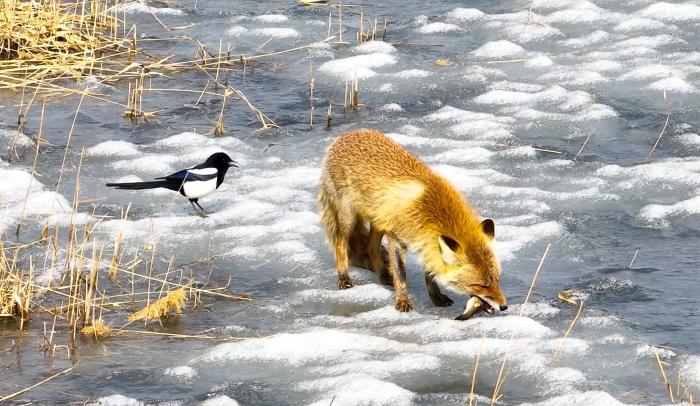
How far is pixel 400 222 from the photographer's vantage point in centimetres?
661

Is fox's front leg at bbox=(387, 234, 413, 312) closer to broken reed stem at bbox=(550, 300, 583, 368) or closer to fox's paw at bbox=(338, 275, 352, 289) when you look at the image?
fox's paw at bbox=(338, 275, 352, 289)

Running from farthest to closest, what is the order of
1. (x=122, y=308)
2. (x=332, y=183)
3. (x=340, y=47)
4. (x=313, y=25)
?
(x=313, y=25), (x=340, y=47), (x=332, y=183), (x=122, y=308)

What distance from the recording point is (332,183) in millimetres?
7133

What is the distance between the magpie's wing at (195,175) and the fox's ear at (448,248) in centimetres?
234

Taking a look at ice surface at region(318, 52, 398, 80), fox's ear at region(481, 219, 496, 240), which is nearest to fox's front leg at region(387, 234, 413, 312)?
fox's ear at region(481, 219, 496, 240)

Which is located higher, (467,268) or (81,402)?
(467,268)

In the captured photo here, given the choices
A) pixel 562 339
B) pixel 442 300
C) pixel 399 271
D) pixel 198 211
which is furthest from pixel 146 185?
pixel 562 339

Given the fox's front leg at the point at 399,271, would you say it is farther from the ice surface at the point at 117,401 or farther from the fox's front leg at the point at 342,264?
the ice surface at the point at 117,401

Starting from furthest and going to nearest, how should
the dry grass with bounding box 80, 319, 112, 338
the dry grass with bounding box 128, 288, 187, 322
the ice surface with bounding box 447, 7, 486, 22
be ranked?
the ice surface with bounding box 447, 7, 486, 22 < the dry grass with bounding box 128, 288, 187, 322 < the dry grass with bounding box 80, 319, 112, 338

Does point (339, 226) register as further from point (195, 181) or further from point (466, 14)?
point (466, 14)

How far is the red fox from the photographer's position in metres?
6.27

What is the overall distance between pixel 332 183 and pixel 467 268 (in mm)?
1294

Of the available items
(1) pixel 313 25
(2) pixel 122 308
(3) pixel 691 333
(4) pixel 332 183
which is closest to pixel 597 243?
(3) pixel 691 333

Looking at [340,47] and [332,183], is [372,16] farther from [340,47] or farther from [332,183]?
[332,183]
